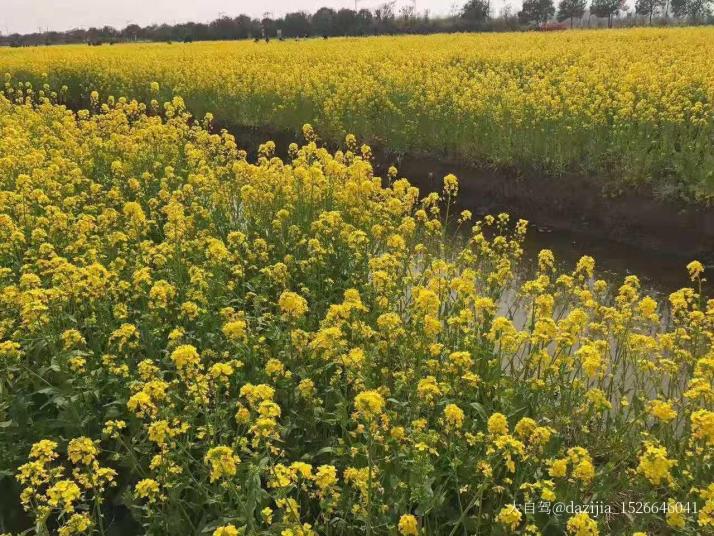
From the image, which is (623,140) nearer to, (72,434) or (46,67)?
(72,434)

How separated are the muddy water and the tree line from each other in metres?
50.2

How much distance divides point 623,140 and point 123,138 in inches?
303

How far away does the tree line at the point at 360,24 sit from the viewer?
2422 inches

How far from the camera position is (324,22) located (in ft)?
219

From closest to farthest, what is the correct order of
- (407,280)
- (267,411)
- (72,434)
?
(267,411)
(72,434)
(407,280)

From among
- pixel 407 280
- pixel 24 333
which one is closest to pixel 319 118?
pixel 407 280

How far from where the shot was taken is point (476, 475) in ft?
11.0

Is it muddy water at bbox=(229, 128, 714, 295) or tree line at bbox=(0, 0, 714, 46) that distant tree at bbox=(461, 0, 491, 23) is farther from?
muddy water at bbox=(229, 128, 714, 295)

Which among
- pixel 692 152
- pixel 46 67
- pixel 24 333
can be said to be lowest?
pixel 24 333

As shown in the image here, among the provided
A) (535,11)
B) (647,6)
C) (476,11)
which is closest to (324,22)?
(476,11)

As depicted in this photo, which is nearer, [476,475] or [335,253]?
[476,475]

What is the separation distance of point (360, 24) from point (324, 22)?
16.0 feet

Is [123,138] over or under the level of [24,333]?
over

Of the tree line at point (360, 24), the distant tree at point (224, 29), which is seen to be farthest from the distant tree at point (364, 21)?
the distant tree at point (224, 29)
